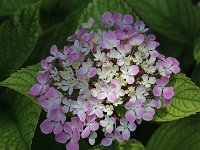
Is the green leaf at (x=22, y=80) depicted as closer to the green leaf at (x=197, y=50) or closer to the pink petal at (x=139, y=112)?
the pink petal at (x=139, y=112)

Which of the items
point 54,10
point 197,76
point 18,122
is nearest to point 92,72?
point 18,122

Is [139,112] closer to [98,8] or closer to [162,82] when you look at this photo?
[162,82]

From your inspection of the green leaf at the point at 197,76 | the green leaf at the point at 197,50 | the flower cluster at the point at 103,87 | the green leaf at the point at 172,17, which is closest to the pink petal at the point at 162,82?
the flower cluster at the point at 103,87

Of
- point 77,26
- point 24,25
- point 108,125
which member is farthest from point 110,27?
point 108,125

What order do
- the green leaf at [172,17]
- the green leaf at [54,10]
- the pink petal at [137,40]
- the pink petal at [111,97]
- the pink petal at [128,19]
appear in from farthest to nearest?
the green leaf at [54,10] → the green leaf at [172,17] → the pink petal at [128,19] → the pink petal at [137,40] → the pink petal at [111,97]

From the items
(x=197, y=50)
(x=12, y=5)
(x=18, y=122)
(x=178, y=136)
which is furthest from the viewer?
(x=12, y=5)

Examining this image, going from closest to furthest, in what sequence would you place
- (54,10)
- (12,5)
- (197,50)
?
(197,50) → (12,5) → (54,10)
